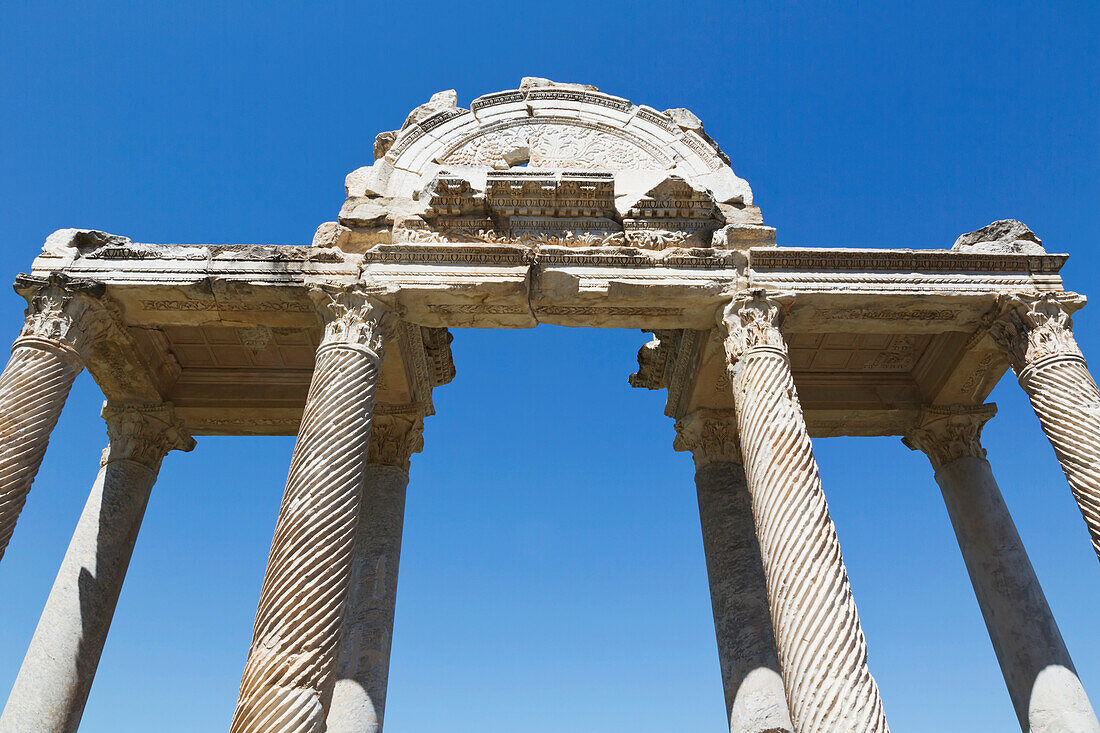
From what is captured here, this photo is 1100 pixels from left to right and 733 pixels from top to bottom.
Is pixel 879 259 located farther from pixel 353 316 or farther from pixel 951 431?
pixel 353 316

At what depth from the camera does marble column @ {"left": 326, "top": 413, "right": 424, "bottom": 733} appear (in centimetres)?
1013

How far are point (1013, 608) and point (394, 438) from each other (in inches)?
378

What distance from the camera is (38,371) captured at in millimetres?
9344

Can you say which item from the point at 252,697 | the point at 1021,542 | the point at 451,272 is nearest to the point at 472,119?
the point at 451,272

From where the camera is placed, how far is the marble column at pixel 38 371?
8.66m

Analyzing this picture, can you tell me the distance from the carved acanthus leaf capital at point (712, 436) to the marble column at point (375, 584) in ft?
14.9

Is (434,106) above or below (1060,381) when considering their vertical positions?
above

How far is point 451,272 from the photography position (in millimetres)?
10281

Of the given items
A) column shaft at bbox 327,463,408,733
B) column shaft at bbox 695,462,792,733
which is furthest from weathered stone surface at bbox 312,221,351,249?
column shaft at bbox 695,462,792,733

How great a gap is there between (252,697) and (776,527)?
17.8 ft

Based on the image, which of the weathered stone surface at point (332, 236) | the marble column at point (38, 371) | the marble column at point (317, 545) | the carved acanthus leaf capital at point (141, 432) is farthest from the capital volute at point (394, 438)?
the marble column at point (38, 371)

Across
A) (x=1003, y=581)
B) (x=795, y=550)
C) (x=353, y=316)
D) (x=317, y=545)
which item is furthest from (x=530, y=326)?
(x=1003, y=581)

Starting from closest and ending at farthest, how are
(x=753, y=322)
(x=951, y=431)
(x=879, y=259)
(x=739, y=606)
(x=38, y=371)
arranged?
(x=38, y=371) < (x=753, y=322) < (x=879, y=259) < (x=739, y=606) < (x=951, y=431)

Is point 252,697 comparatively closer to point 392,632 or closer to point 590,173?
point 392,632
